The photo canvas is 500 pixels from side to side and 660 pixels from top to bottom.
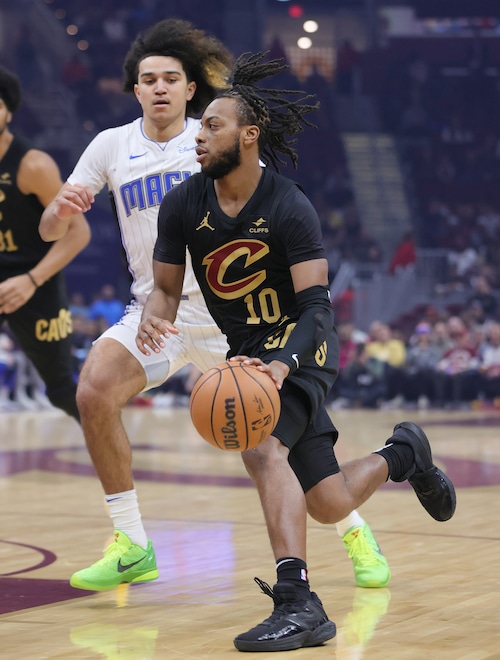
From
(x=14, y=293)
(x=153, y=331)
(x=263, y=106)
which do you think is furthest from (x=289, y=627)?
(x=14, y=293)

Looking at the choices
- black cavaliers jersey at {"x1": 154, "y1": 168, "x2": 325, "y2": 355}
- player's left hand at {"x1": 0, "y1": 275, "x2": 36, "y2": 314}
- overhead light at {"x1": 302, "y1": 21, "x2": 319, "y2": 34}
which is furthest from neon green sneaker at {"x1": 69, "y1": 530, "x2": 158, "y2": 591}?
overhead light at {"x1": 302, "y1": 21, "x2": 319, "y2": 34}

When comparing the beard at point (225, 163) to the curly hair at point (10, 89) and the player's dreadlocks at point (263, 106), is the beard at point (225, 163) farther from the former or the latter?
the curly hair at point (10, 89)

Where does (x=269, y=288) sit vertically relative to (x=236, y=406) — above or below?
above

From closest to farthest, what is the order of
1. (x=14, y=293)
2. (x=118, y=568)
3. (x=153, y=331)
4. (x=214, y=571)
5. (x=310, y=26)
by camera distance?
1. (x=153, y=331)
2. (x=118, y=568)
3. (x=214, y=571)
4. (x=14, y=293)
5. (x=310, y=26)

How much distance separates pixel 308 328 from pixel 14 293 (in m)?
2.41

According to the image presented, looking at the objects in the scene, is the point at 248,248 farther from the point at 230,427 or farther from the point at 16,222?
the point at 16,222

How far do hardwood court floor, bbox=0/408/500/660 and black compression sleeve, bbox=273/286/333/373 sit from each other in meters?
0.99

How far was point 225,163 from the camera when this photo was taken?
173 inches

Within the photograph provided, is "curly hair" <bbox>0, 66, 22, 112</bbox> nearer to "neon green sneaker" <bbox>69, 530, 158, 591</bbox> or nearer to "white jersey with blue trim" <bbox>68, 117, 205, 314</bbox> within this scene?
"white jersey with blue trim" <bbox>68, 117, 205, 314</bbox>

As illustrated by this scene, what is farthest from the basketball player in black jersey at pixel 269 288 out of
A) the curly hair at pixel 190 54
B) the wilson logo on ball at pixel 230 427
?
the curly hair at pixel 190 54

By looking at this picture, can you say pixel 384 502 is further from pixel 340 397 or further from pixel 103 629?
pixel 340 397

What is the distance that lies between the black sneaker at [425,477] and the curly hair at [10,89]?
303cm

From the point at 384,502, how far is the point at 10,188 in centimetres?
321

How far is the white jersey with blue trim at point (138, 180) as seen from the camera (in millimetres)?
5438
